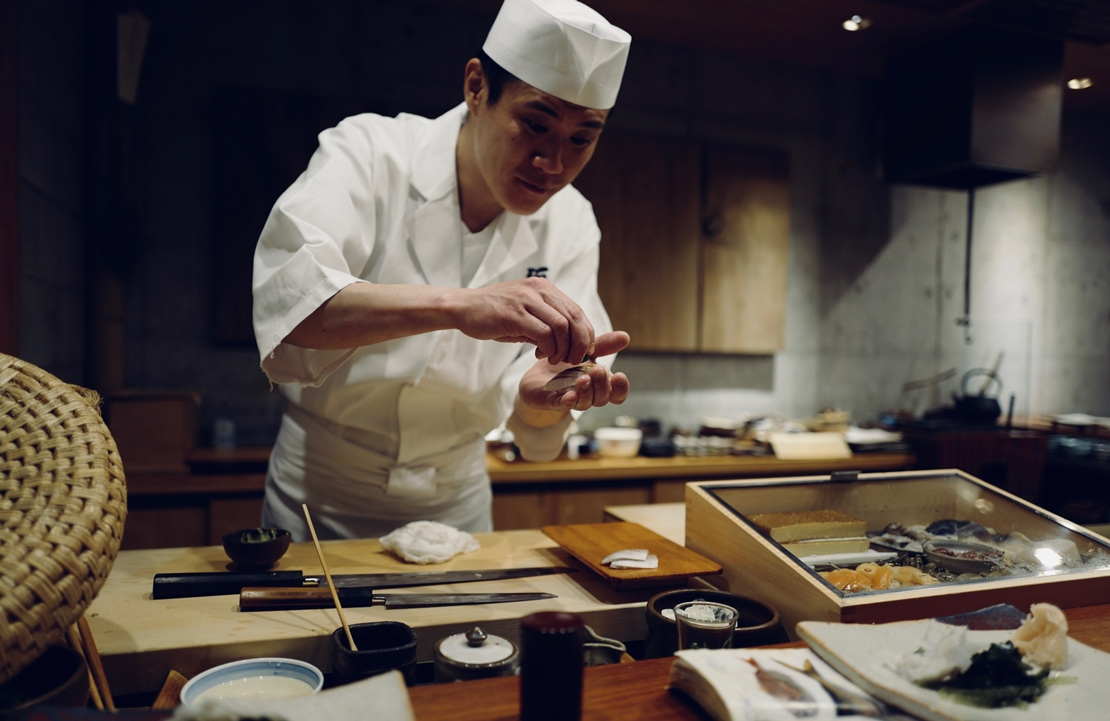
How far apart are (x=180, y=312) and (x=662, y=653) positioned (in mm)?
3354

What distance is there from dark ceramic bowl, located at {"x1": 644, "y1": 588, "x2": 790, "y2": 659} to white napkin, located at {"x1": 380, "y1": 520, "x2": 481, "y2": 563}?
57cm

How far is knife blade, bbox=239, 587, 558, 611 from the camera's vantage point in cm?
129

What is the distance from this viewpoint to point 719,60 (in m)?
4.67

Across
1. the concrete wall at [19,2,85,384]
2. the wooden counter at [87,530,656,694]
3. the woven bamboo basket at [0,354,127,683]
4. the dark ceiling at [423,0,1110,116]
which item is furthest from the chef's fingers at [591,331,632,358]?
the dark ceiling at [423,0,1110,116]

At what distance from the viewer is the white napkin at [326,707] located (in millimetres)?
724

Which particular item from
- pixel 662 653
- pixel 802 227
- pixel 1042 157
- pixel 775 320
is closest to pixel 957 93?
pixel 1042 157

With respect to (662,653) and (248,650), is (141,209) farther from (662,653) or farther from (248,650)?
(662,653)

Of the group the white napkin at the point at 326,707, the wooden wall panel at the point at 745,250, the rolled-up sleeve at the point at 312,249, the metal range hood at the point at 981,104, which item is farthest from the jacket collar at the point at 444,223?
the metal range hood at the point at 981,104

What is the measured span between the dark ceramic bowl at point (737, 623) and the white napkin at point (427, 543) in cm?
57

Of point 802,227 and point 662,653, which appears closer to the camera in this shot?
point 662,653

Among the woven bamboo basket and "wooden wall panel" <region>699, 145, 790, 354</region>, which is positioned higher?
"wooden wall panel" <region>699, 145, 790, 354</region>

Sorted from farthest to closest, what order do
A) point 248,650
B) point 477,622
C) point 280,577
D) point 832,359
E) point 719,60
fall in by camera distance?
point 832,359, point 719,60, point 280,577, point 477,622, point 248,650

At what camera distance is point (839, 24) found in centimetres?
411

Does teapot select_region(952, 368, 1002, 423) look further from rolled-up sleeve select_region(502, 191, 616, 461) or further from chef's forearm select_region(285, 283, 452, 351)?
chef's forearm select_region(285, 283, 452, 351)
